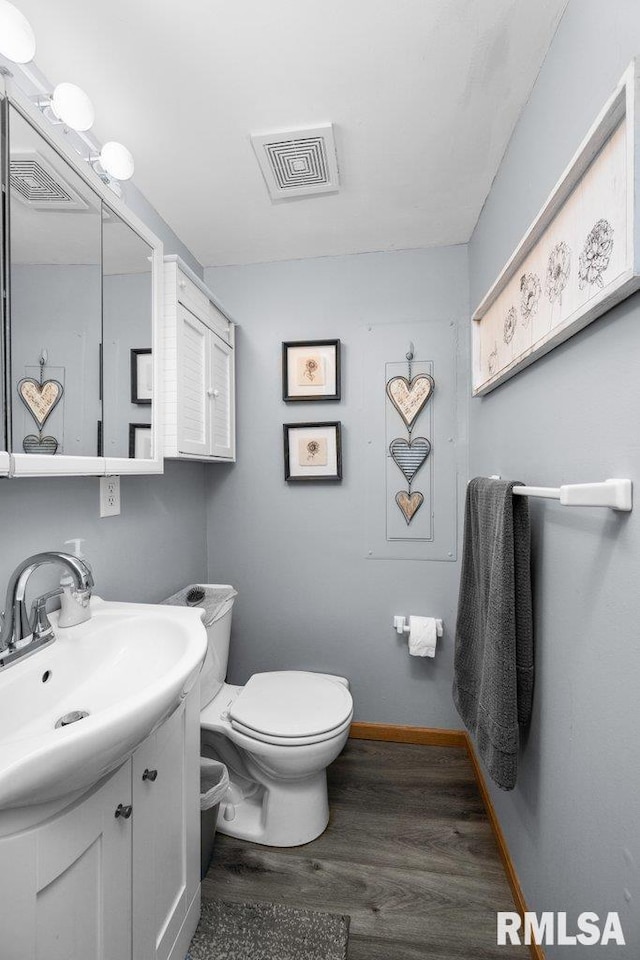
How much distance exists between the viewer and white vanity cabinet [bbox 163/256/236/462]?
4.80 feet

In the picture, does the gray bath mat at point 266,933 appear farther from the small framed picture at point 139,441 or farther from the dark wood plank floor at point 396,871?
the small framed picture at point 139,441

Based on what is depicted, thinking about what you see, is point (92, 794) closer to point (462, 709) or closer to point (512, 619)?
point (512, 619)

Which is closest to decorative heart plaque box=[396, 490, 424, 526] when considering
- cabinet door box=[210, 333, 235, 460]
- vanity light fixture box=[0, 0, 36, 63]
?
cabinet door box=[210, 333, 235, 460]

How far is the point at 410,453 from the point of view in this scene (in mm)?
1980

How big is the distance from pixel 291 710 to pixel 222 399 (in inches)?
51.3

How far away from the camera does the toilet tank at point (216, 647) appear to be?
1.59 meters

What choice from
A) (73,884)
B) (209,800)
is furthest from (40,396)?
(209,800)

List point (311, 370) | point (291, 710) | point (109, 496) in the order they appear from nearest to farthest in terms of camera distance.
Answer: point (109, 496) < point (291, 710) < point (311, 370)

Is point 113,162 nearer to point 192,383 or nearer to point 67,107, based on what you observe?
Result: point 67,107

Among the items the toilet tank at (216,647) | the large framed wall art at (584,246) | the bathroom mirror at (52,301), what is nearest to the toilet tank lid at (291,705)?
the toilet tank at (216,647)

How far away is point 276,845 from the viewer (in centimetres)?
146

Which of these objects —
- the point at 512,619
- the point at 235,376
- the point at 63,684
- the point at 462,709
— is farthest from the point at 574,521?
the point at 235,376

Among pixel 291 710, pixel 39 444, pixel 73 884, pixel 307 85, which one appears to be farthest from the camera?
pixel 291 710

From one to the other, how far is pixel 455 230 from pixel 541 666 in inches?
68.4
